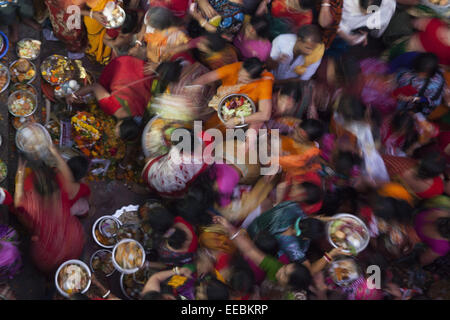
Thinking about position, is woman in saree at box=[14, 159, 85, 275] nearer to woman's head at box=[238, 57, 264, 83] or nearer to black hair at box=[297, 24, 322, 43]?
woman's head at box=[238, 57, 264, 83]

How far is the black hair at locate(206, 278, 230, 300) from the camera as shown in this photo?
253cm

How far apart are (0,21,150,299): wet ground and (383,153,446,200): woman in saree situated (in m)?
2.47

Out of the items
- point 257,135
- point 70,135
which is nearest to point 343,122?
point 257,135

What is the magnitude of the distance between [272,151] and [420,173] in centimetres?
126

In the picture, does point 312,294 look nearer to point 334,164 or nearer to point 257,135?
point 334,164

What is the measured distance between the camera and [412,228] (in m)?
2.99

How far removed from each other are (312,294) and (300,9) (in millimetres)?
2720

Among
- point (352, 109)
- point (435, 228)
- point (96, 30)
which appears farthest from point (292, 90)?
A: point (96, 30)

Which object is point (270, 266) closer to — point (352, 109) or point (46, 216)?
point (352, 109)

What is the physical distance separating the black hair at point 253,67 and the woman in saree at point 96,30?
5.03ft

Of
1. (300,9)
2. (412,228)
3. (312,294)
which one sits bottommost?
(312,294)

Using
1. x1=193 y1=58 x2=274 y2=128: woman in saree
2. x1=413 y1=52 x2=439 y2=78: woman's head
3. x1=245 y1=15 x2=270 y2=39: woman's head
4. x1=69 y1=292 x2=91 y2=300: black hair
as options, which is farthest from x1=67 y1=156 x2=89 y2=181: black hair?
x1=413 y1=52 x2=439 y2=78: woman's head

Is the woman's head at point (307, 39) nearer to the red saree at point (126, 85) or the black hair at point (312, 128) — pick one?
the black hair at point (312, 128)

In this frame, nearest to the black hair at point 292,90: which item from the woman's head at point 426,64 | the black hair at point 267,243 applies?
the woman's head at point 426,64
